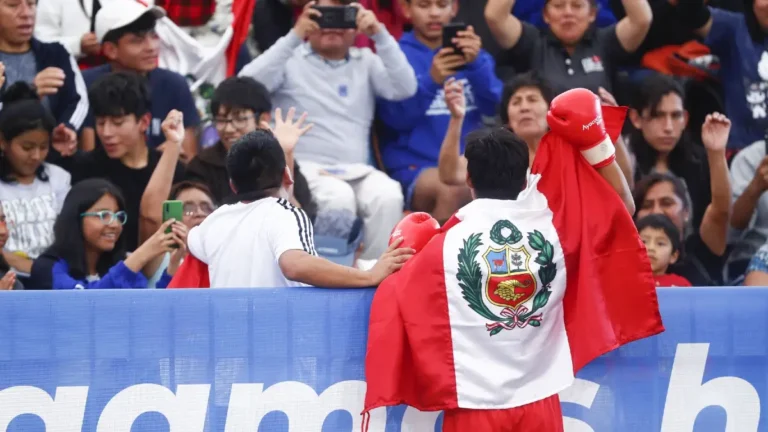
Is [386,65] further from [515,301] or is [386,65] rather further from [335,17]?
[515,301]

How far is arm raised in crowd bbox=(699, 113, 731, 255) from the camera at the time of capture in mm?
6844

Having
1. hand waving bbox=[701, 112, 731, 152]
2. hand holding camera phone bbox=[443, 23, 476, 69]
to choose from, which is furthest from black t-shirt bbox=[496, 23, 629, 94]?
hand waving bbox=[701, 112, 731, 152]

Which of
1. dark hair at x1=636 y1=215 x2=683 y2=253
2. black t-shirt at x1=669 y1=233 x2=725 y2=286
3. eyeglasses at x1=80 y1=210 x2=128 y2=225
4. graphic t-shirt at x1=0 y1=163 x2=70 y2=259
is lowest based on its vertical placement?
black t-shirt at x1=669 y1=233 x2=725 y2=286

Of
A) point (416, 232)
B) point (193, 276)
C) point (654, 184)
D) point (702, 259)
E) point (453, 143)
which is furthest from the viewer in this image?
point (702, 259)

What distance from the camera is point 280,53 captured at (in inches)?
285

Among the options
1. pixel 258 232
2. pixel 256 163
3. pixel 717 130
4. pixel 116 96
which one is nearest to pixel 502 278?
pixel 258 232

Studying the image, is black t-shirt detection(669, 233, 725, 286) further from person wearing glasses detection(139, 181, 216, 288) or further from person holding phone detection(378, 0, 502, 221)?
person wearing glasses detection(139, 181, 216, 288)

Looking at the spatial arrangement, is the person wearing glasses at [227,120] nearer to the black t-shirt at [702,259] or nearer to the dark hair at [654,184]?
the dark hair at [654,184]

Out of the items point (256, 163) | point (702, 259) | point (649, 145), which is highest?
point (256, 163)

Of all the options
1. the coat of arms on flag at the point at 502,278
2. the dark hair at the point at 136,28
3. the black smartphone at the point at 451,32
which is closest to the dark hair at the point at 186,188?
the dark hair at the point at 136,28

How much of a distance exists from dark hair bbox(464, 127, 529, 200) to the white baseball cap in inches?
135

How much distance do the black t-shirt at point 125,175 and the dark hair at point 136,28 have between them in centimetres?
80

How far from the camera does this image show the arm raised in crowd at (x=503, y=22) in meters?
7.48

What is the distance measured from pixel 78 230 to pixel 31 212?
1.82 feet
